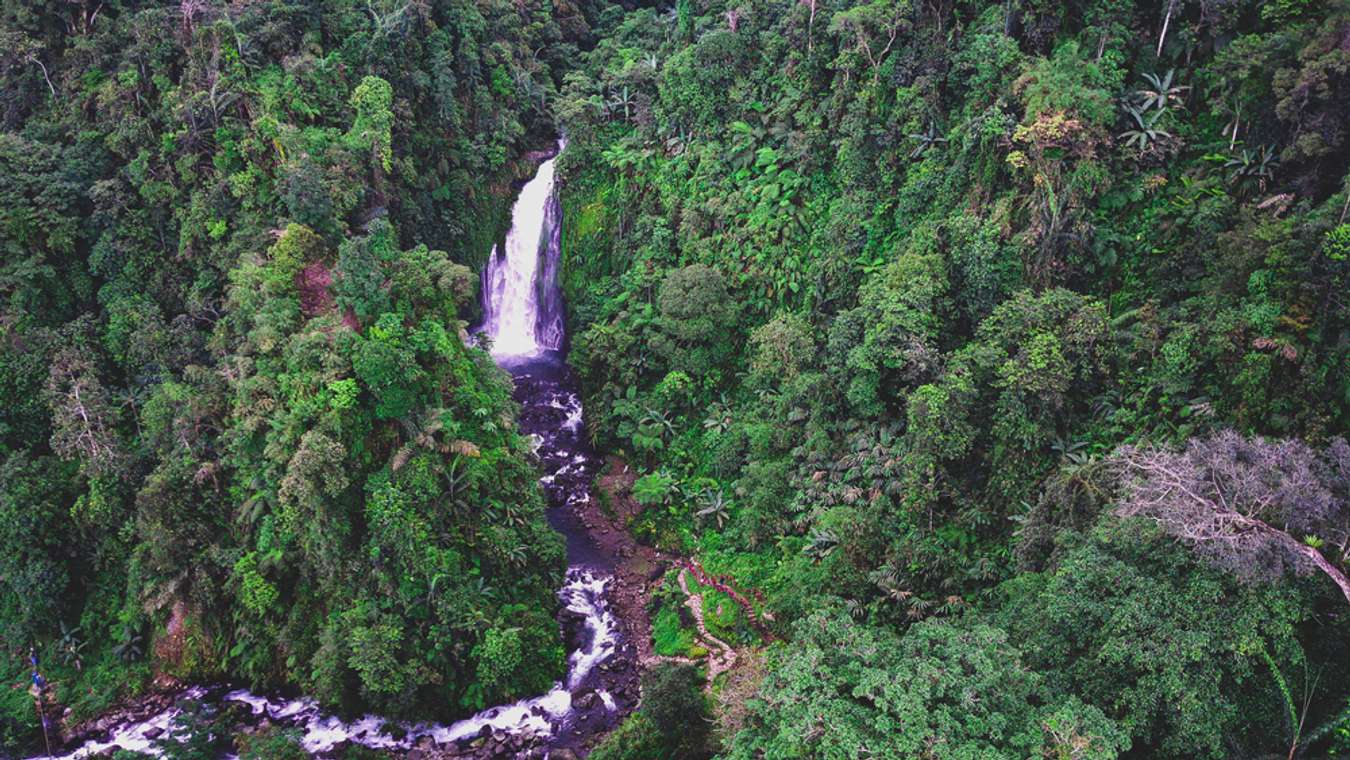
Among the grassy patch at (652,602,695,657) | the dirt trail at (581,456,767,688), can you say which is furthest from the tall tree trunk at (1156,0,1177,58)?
the grassy patch at (652,602,695,657)

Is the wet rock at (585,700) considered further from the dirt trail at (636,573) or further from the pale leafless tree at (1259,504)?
the pale leafless tree at (1259,504)

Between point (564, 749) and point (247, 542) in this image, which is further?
point (247, 542)

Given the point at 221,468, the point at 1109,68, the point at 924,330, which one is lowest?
the point at 221,468

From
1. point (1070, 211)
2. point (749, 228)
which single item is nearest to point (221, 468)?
point (749, 228)

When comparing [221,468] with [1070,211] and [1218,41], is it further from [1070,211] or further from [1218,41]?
[1218,41]

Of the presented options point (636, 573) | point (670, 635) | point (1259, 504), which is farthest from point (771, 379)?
point (1259, 504)

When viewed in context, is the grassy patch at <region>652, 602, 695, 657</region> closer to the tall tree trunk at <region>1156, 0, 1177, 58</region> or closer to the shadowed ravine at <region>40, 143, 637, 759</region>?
the shadowed ravine at <region>40, 143, 637, 759</region>

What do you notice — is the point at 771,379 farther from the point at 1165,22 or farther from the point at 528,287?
the point at 1165,22
